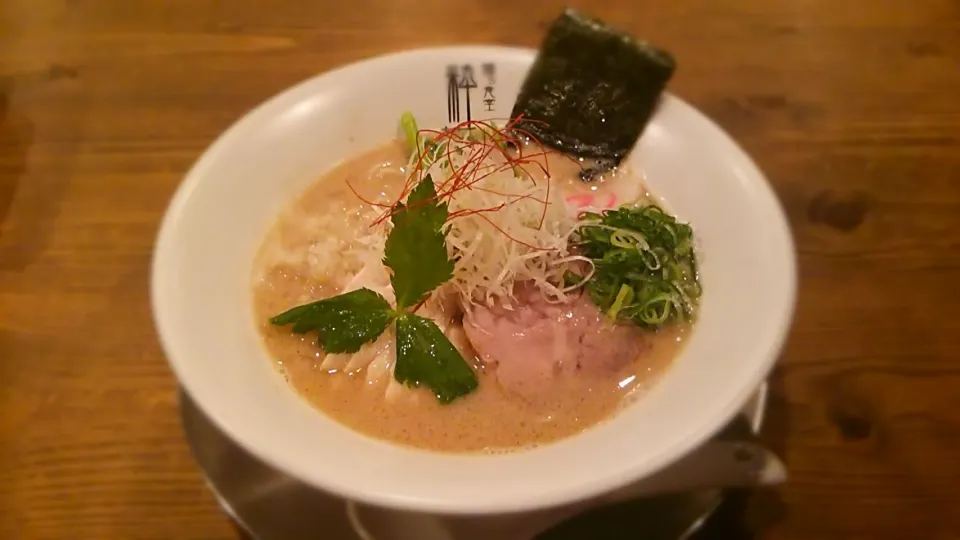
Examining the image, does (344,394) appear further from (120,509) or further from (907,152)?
(907,152)

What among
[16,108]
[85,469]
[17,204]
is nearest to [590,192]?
[85,469]

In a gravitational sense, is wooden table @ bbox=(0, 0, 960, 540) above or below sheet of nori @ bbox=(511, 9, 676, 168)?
below

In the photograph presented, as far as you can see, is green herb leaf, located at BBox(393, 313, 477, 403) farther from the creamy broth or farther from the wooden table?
the wooden table

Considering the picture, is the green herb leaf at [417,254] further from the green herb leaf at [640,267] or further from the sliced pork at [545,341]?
the green herb leaf at [640,267]

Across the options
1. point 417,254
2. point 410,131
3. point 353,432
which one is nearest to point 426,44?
point 410,131

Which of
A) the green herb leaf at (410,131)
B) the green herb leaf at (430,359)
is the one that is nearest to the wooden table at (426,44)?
the green herb leaf at (430,359)

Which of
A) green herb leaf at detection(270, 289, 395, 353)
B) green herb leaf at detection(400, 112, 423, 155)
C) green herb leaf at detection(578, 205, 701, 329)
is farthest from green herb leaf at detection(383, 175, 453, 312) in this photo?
green herb leaf at detection(400, 112, 423, 155)

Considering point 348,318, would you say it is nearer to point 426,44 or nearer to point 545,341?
point 545,341
